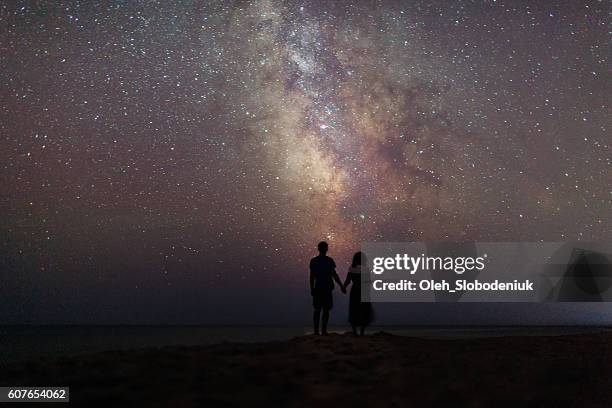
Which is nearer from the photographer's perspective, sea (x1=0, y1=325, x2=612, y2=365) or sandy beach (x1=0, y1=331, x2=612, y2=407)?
sandy beach (x1=0, y1=331, x2=612, y2=407)

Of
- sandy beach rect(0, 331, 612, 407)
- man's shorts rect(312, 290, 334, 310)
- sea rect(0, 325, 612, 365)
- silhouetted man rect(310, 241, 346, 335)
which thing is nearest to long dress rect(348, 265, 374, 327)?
silhouetted man rect(310, 241, 346, 335)

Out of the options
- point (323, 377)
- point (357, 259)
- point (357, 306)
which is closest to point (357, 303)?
point (357, 306)

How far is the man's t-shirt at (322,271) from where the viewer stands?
1122 centimetres

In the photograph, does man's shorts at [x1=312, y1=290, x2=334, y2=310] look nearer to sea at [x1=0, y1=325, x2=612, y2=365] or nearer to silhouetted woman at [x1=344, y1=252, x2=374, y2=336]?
silhouetted woman at [x1=344, y1=252, x2=374, y2=336]

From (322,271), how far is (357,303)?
1478 millimetres

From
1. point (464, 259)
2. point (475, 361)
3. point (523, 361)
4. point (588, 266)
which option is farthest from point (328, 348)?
point (588, 266)

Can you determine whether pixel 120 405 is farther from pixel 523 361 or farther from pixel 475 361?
pixel 523 361

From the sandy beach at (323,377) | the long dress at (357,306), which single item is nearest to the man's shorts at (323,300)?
the long dress at (357,306)

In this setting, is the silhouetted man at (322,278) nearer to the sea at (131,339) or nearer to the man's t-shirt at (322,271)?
the man's t-shirt at (322,271)

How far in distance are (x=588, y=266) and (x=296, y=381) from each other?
81.9m

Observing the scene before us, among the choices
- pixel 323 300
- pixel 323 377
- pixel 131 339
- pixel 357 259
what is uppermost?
pixel 357 259

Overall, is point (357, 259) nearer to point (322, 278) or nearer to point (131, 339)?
point (322, 278)

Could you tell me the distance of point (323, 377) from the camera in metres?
5.62

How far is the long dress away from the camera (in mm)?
11852
